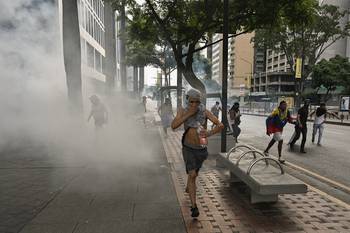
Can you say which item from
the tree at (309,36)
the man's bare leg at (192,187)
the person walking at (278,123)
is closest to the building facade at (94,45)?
the tree at (309,36)

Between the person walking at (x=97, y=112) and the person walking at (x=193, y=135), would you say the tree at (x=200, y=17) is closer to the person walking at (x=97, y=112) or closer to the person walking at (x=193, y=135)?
the person walking at (x=97, y=112)

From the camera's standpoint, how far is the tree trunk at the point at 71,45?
994 centimetres

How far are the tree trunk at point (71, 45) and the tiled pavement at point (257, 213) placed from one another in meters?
5.79

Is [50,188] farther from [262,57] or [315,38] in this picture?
[262,57]

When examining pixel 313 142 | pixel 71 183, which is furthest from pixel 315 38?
pixel 71 183

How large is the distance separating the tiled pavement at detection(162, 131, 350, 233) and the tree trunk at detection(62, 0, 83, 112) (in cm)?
579

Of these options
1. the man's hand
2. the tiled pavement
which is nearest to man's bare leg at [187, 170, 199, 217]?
the tiled pavement

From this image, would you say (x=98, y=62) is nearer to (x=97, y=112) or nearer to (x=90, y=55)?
(x=90, y=55)

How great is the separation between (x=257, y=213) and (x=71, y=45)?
7.71 m

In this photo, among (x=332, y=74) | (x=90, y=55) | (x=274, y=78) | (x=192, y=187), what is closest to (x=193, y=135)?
(x=192, y=187)

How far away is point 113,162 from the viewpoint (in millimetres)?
7941

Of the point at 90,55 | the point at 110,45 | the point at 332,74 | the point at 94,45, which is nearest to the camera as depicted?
→ the point at 110,45

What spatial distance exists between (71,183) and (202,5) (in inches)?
281

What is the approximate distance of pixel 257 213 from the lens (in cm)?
444
